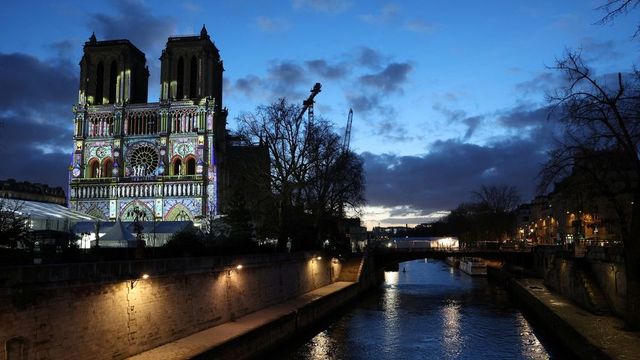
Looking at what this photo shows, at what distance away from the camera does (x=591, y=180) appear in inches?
1089

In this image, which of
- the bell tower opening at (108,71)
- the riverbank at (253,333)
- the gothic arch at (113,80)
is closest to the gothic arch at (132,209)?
the bell tower opening at (108,71)

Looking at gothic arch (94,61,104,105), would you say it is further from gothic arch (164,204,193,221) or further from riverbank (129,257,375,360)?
riverbank (129,257,375,360)

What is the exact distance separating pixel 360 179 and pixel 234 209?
45.8ft

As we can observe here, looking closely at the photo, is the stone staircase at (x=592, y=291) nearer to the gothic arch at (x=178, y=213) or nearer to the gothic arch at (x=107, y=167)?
the gothic arch at (x=178, y=213)

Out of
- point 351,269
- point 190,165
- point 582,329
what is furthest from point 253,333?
point 190,165

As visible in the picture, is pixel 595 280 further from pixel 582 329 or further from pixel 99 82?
pixel 99 82

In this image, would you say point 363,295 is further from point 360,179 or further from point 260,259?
point 260,259

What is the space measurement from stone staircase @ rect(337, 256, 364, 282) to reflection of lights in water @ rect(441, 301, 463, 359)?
13.4m

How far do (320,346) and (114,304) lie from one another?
530 inches

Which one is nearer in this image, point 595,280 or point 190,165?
point 595,280

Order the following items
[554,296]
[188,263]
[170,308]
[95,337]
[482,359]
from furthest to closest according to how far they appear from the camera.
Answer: [554,296] → [482,359] → [188,263] → [170,308] → [95,337]

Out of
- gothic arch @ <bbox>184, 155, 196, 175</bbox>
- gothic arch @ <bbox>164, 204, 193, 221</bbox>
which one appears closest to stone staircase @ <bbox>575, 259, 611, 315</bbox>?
gothic arch @ <bbox>164, 204, 193, 221</bbox>

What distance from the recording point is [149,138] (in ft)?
313

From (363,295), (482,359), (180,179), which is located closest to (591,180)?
(482,359)
